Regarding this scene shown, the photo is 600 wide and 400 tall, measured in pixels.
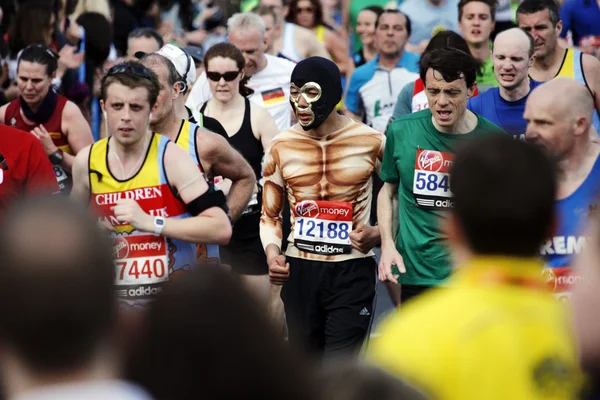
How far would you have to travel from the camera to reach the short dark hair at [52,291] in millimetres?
2232

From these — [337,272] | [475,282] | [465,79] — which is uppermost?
[465,79]

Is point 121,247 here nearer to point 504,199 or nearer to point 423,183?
point 423,183

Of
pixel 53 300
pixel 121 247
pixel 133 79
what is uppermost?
pixel 133 79

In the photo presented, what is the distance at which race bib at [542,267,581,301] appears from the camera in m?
4.87

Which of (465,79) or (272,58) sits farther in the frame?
(272,58)

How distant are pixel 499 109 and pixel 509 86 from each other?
0.19m

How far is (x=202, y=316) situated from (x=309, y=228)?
4.30 meters

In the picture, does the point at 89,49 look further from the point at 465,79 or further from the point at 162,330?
the point at 162,330

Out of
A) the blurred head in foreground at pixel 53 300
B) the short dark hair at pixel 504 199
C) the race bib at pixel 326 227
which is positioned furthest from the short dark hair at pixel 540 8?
the blurred head in foreground at pixel 53 300

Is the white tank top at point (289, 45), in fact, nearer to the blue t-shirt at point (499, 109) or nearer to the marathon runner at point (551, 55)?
the marathon runner at point (551, 55)

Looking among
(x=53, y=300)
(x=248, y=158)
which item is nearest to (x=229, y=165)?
(x=248, y=158)

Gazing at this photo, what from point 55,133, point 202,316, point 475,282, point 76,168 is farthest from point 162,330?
point 55,133

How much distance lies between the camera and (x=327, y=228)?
6.46 meters

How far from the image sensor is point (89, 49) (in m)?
11.5
